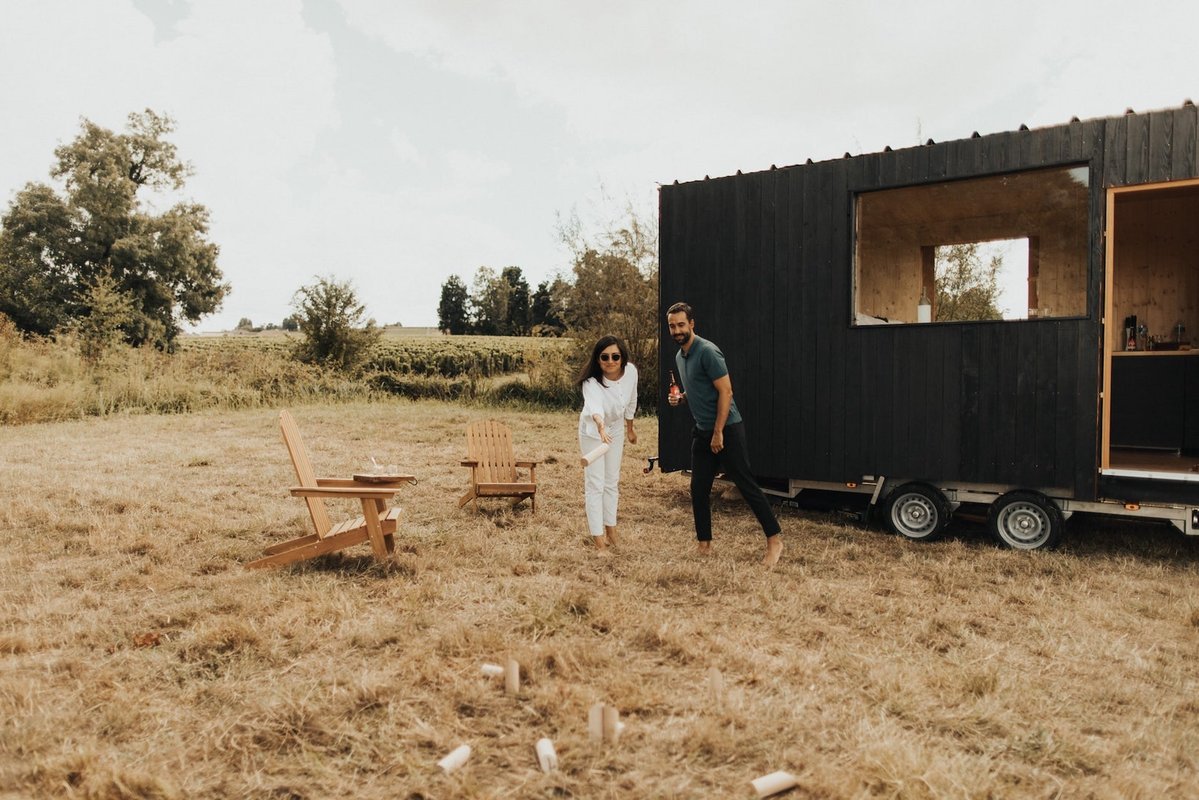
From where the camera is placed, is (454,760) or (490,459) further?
(490,459)

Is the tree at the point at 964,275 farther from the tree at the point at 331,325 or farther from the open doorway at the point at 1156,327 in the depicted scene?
the tree at the point at 331,325

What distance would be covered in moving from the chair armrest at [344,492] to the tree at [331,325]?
17052 millimetres

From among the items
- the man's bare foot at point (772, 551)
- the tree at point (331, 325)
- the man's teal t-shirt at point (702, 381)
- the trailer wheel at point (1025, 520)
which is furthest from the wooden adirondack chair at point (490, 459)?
the tree at point (331, 325)

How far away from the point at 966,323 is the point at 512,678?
4.57m

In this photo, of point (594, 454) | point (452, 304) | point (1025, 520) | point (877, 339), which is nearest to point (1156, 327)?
point (1025, 520)

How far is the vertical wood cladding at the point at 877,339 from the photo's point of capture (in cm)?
537

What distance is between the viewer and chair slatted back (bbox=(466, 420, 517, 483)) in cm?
→ 723

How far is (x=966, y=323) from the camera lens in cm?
584

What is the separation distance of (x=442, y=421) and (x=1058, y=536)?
11.1 meters

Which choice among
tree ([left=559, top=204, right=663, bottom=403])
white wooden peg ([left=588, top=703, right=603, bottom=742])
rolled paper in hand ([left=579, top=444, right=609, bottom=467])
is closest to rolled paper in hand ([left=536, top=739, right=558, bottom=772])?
white wooden peg ([left=588, top=703, right=603, bottom=742])

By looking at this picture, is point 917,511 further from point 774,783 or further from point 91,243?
point 91,243

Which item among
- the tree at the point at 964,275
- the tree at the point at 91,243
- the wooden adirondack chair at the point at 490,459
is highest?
the tree at the point at 91,243

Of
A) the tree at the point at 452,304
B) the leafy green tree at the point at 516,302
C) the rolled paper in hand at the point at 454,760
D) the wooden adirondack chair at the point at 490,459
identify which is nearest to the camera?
the rolled paper in hand at the point at 454,760

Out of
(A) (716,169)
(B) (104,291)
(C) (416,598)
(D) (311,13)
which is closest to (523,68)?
(D) (311,13)
